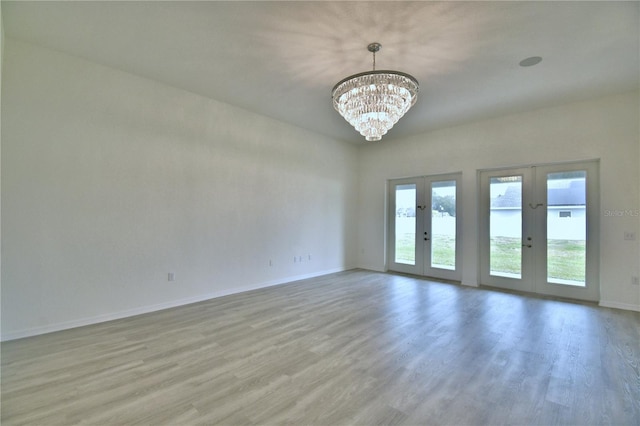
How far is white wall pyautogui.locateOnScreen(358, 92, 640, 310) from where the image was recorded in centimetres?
421

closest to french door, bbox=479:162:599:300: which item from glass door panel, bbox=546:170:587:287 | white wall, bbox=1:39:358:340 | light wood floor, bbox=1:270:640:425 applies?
glass door panel, bbox=546:170:587:287

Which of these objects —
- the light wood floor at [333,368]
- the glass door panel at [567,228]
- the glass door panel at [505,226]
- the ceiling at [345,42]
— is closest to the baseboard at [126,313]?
the light wood floor at [333,368]

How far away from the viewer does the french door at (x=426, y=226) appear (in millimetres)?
5996

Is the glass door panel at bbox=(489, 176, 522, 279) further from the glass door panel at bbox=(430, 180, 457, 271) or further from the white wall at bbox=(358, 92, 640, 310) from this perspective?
the glass door panel at bbox=(430, 180, 457, 271)

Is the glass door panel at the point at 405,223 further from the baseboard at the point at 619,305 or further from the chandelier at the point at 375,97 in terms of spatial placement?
the chandelier at the point at 375,97

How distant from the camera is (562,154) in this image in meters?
4.72

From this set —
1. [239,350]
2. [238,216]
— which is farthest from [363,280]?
[239,350]

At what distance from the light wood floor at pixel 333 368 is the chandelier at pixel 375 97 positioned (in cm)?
232

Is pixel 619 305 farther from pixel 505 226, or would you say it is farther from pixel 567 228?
pixel 505 226

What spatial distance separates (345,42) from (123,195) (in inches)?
130

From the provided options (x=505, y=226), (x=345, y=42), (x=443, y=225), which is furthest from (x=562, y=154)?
(x=345, y=42)

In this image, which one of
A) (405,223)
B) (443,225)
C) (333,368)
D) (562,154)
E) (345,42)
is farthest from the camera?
(405,223)

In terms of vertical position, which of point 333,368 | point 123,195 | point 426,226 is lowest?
point 333,368

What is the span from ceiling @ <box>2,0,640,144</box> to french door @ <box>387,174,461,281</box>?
229cm
